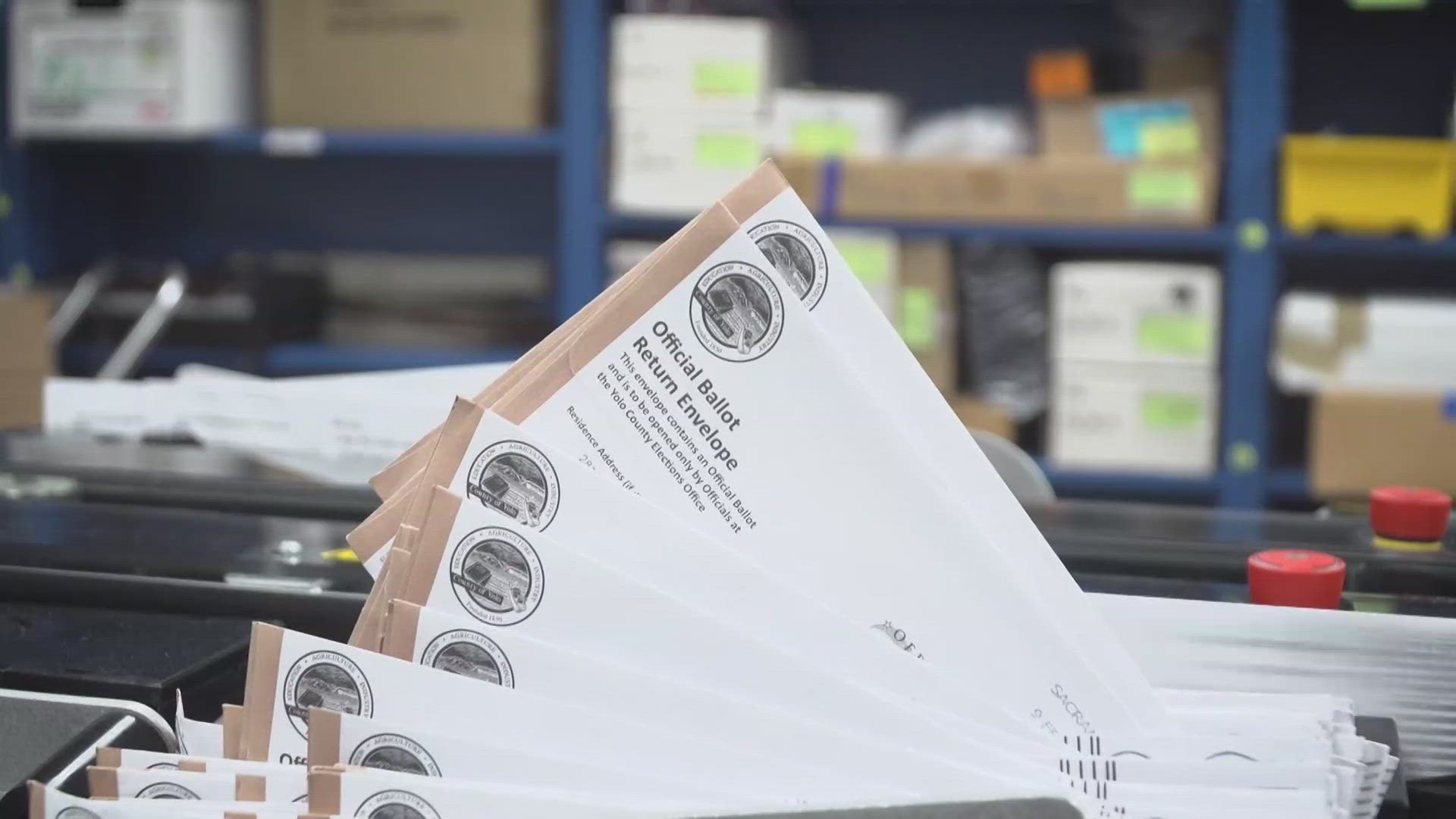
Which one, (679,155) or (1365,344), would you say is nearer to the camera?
(1365,344)

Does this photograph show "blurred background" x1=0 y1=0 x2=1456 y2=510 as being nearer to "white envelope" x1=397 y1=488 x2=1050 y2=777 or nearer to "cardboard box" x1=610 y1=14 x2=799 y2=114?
"cardboard box" x1=610 y1=14 x2=799 y2=114

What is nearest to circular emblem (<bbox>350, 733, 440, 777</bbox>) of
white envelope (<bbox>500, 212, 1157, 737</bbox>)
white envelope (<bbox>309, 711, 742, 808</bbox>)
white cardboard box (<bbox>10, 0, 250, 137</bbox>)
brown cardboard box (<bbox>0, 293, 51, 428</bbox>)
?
white envelope (<bbox>309, 711, 742, 808</bbox>)

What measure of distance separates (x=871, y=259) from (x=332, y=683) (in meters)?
1.97

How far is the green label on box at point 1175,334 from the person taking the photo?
228 cm

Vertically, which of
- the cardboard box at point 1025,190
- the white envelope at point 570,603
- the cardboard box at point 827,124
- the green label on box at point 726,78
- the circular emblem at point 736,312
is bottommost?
the white envelope at point 570,603

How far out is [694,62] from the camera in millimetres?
2406

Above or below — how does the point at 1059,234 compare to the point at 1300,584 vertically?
above

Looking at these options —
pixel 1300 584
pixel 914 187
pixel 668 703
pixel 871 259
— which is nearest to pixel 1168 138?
pixel 914 187

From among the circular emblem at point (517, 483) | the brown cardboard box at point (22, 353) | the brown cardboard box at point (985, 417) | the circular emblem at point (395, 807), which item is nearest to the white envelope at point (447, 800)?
the circular emblem at point (395, 807)

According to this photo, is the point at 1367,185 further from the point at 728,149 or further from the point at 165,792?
the point at 165,792

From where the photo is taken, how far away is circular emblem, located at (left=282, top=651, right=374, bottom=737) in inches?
18.5

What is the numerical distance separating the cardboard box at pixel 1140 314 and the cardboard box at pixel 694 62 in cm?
62

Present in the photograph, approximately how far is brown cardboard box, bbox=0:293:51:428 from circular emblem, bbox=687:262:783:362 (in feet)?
7.27

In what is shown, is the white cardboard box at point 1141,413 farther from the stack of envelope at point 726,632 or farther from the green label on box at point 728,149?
the stack of envelope at point 726,632
